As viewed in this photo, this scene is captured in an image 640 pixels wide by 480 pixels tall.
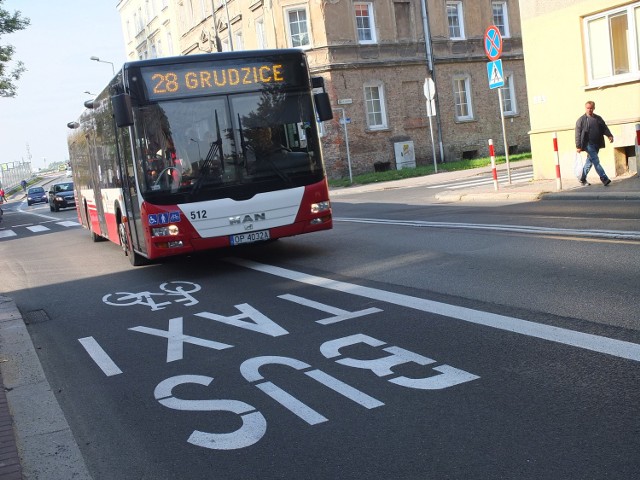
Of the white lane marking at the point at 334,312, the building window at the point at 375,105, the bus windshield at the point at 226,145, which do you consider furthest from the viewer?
the building window at the point at 375,105

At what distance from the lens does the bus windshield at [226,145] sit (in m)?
10.5

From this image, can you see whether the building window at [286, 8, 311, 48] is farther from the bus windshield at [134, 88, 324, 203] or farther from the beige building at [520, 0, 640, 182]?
the bus windshield at [134, 88, 324, 203]

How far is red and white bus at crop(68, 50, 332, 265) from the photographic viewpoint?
1049 centimetres

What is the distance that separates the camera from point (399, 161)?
124ft

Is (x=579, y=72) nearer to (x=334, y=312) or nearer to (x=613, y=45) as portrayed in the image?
(x=613, y=45)

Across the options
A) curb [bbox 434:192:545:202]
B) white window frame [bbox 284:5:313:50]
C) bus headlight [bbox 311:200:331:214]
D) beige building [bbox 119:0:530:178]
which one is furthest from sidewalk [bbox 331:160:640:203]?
white window frame [bbox 284:5:313:50]

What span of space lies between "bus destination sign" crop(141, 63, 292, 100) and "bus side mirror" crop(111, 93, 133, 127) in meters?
0.37

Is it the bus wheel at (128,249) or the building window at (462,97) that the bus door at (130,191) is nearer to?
the bus wheel at (128,249)

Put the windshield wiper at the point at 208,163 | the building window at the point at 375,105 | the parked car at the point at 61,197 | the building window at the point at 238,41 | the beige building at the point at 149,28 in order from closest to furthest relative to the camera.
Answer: the windshield wiper at the point at 208,163, the building window at the point at 375,105, the building window at the point at 238,41, the parked car at the point at 61,197, the beige building at the point at 149,28

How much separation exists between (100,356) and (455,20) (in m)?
36.1

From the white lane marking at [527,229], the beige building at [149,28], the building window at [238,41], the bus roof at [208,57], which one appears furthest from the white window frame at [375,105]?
the bus roof at [208,57]

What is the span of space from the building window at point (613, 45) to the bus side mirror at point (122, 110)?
12.2 meters

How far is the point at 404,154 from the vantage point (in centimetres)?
3794

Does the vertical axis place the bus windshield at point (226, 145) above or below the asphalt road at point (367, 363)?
above
